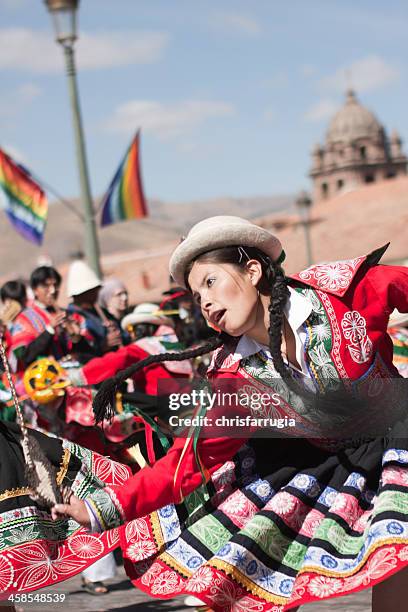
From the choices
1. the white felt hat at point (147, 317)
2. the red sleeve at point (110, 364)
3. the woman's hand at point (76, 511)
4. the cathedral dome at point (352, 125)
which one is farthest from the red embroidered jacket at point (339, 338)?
the cathedral dome at point (352, 125)

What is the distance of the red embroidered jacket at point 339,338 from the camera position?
3482 millimetres

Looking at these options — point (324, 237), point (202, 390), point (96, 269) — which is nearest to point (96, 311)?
point (96, 269)

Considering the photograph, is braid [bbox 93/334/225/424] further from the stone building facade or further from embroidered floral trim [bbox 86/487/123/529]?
the stone building facade

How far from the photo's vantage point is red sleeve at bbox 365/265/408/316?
3578mm

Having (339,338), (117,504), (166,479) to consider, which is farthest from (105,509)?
(339,338)

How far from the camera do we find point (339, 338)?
352cm

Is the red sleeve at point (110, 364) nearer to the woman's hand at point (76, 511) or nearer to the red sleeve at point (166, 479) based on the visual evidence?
the red sleeve at point (166, 479)

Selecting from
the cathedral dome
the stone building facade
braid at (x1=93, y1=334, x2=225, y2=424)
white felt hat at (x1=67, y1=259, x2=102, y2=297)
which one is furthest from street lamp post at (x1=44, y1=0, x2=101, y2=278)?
the cathedral dome

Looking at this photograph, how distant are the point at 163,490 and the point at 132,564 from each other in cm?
34

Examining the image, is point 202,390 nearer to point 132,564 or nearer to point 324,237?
point 132,564

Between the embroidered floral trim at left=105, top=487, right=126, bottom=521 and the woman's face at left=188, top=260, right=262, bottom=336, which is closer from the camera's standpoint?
the embroidered floral trim at left=105, top=487, right=126, bottom=521

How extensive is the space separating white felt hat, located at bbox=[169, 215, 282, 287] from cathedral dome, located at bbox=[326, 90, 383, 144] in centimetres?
8436

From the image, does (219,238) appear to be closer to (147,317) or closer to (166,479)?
(166,479)

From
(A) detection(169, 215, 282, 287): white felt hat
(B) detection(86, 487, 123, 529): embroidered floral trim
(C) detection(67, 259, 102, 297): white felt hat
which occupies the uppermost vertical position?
(C) detection(67, 259, 102, 297): white felt hat
